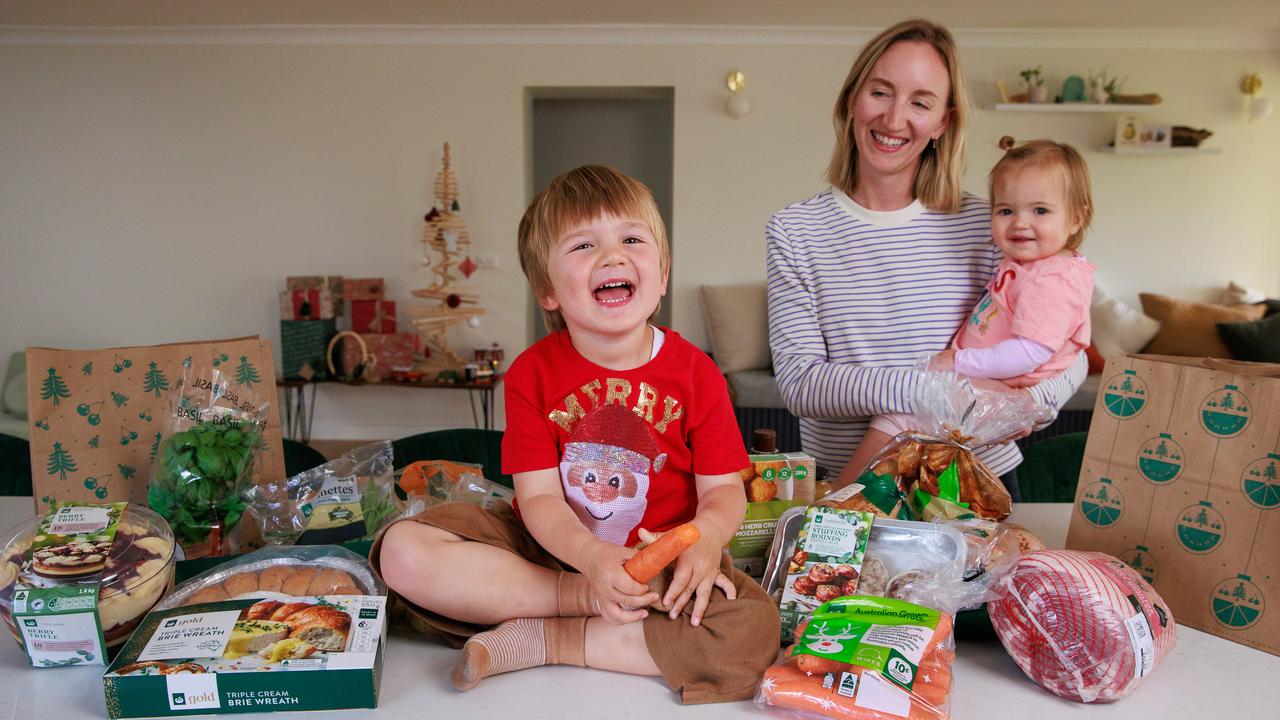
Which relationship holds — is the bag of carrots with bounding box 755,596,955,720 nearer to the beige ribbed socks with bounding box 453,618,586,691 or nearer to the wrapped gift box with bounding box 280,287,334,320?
the beige ribbed socks with bounding box 453,618,586,691

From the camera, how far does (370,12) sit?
4.70m

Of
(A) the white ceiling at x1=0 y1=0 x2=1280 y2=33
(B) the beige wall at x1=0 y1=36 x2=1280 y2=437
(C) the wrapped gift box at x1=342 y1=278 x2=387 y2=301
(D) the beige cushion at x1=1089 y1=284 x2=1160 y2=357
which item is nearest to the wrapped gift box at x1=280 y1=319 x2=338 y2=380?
(C) the wrapped gift box at x1=342 y1=278 x2=387 y2=301

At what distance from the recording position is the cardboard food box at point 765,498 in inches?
44.8

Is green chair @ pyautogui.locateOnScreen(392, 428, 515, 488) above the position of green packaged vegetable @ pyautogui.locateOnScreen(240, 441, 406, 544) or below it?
below

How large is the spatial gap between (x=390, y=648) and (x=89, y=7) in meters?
5.13

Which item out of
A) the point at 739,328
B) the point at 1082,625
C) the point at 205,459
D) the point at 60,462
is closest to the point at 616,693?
the point at 1082,625

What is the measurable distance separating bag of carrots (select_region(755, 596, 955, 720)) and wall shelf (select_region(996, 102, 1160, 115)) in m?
4.88

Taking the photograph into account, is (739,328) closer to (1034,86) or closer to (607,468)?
(1034,86)

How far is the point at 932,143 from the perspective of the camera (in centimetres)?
148

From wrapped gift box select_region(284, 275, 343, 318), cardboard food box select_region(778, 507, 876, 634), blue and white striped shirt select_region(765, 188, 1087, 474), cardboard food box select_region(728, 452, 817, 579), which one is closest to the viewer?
cardboard food box select_region(778, 507, 876, 634)

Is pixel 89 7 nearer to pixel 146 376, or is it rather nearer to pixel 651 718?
pixel 146 376

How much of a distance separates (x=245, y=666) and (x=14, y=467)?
56.6 inches

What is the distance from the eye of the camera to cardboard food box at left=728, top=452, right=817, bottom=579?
114 centimetres

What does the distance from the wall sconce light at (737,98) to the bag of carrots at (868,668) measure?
457cm
